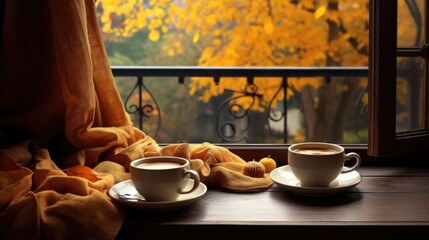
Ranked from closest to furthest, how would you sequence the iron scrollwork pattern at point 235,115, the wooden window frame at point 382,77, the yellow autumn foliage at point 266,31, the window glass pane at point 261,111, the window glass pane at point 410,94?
the wooden window frame at point 382,77 < the window glass pane at point 410,94 < the iron scrollwork pattern at point 235,115 < the yellow autumn foliage at point 266,31 < the window glass pane at point 261,111

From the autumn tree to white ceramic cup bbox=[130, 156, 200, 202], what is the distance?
2.37 meters

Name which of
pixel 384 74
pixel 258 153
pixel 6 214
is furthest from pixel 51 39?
pixel 384 74

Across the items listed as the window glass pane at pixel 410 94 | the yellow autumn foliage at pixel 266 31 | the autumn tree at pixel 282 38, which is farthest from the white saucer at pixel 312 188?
the yellow autumn foliage at pixel 266 31

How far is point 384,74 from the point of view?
1.34 meters

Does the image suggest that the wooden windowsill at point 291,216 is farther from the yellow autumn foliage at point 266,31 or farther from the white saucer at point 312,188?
the yellow autumn foliage at point 266,31

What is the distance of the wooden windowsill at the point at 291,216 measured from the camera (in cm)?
105

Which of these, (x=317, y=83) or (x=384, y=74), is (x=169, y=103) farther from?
(x=384, y=74)

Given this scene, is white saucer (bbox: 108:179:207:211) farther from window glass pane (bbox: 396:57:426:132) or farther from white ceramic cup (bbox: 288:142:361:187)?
window glass pane (bbox: 396:57:426:132)

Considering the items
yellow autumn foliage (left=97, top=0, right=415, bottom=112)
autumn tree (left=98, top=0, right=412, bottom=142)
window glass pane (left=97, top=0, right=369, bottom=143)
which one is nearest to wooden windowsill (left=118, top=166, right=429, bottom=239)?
window glass pane (left=97, top=0, right=369, bottom=143)

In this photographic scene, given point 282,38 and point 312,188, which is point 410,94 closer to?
point 312,188

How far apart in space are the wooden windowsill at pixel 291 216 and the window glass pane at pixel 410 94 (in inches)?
9.4

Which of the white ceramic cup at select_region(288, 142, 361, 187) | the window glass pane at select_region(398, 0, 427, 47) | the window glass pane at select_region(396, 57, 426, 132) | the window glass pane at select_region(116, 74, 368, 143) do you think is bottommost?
the window glass pane at select_region(116, 74, 368, 143)

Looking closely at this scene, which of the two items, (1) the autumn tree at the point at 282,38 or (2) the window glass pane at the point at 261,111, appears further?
(2) the window glass pane at the point at 261,111

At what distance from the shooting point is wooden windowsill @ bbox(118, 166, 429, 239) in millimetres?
1049
